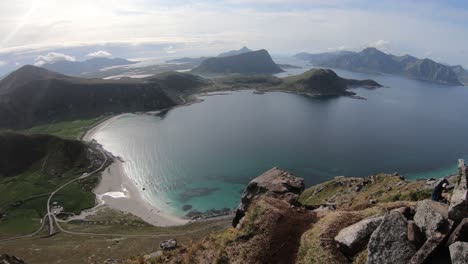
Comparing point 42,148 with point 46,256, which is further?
point 42,148

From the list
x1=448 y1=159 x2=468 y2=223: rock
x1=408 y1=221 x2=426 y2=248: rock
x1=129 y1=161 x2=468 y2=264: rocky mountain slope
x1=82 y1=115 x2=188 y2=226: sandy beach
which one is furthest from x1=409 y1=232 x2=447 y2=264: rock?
x1=82 y1=115 x2=188 y2=226: sandy beach

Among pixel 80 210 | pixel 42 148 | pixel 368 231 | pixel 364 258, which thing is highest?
pixel 368 231

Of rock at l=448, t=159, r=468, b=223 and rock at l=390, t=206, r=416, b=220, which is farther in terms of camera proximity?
rock at l=390, t=206, r=416, b=220

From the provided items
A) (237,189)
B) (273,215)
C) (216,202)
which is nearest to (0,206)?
(216,202)

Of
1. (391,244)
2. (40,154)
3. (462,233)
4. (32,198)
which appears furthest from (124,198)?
(462,233)

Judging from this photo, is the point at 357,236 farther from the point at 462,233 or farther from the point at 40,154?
the point at 40,154

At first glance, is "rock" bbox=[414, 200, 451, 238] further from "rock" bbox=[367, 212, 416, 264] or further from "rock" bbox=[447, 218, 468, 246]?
"rock" bbox=[367, 212, 416, 264]

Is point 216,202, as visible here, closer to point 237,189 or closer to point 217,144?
point 237,189
